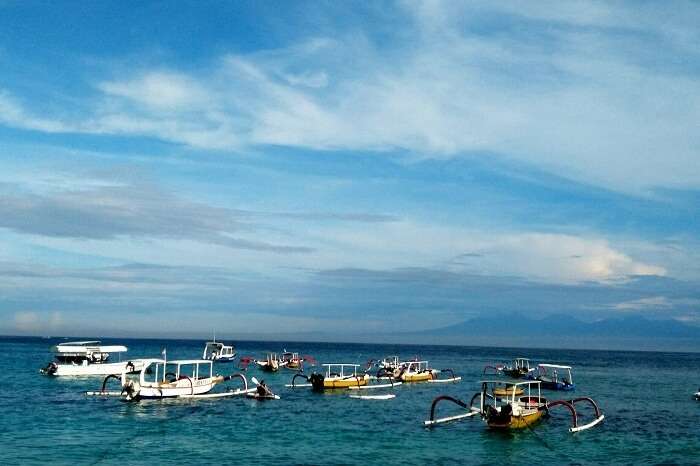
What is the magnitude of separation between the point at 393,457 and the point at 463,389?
48.9 metres

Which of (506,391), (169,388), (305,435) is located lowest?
(305,435)

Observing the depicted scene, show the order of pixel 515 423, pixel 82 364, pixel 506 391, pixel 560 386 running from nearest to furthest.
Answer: pixel 515 423, pixel 506 391, pixel 560 386, pixel 82 364

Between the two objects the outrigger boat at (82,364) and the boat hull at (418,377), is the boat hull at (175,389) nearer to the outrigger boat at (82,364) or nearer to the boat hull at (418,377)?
the outrigger boat at (82,364)

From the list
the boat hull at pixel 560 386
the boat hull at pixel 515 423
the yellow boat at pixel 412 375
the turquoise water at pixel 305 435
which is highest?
the yellow boat at pixel 412 375

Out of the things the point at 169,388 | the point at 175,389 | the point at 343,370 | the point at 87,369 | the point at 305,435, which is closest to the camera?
the point at 305,435

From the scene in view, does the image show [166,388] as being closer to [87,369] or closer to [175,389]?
[175,389]

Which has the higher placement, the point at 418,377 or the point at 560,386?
the point at 418,377

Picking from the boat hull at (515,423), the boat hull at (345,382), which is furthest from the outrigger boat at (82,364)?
the boat hull at (515,423)

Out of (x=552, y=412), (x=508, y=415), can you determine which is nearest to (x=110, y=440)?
(x=508, y=415)

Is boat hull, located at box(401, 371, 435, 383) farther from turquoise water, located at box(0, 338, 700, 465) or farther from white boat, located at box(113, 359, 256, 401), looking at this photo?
white boat, located at box(113, 359, 256, 401)

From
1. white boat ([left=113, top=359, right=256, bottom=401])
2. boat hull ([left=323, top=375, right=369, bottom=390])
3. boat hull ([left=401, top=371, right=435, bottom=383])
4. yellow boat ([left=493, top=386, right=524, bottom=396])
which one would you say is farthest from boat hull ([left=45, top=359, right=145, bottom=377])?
yellow boat ([left=493, top=386, right=524, bottom=396])

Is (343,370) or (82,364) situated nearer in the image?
(82,364)

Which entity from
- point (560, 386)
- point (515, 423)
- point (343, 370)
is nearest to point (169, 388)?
point (515, 423)

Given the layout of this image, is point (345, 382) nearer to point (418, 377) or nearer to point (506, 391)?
point (418, 377)
